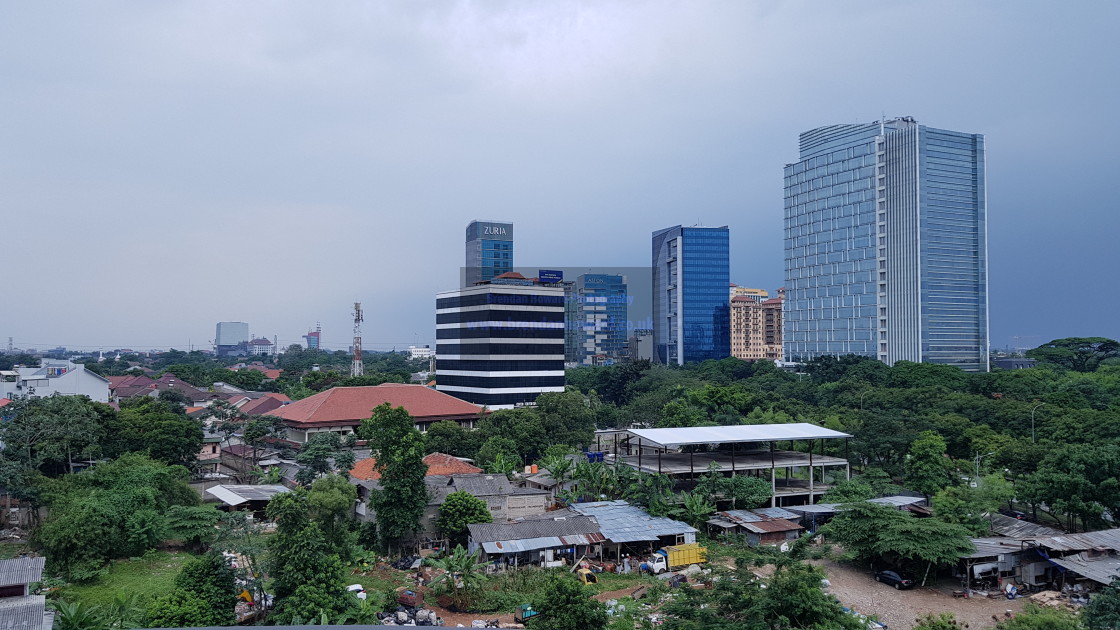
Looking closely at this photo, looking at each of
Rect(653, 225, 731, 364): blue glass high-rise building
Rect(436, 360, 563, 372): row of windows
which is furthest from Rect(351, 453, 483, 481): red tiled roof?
Rect(653, 225, 731, 364): blue glass high-rise building

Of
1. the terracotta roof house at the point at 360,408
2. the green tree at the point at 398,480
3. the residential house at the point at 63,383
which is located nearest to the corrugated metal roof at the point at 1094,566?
the green tree at the point at 398,480

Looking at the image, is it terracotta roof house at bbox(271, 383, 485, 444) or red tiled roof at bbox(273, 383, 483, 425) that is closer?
terracotta roof house at bbox(271, 383, 485, 444)

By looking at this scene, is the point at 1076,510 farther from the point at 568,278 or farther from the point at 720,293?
the point at 568,278

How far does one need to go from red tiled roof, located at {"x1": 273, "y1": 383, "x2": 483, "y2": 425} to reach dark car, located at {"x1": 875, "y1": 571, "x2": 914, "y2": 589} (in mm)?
26055

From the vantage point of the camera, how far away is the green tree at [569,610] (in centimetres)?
1383

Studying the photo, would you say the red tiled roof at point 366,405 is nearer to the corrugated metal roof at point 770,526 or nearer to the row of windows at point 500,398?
the row of windows at point 500,398

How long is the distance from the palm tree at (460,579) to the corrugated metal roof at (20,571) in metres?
9.51

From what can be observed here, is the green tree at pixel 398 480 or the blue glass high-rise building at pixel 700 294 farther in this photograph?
the blue glass high-rise building at pixel 700 294

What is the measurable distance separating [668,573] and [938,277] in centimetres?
6216

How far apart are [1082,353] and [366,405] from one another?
211ft

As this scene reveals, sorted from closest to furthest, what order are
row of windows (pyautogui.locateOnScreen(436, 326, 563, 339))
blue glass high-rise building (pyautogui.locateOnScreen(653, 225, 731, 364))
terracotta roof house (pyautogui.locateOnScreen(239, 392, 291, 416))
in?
row of windows (pyautogui.locateOnScreen(436, 326, 563, 339)) → terracotta roof house (pyautogui.locateOnScreen(239, 392, 291, 416)) → blue glass high-rise building (pyautogui.locateOnScreen(653, 225, 731, 364))

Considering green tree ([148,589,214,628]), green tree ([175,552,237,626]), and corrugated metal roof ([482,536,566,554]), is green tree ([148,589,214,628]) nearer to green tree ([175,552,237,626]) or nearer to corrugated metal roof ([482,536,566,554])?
green tree ([175,552,237,626])

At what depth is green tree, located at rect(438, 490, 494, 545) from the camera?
22297 mm

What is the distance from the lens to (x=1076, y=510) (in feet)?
71.2
